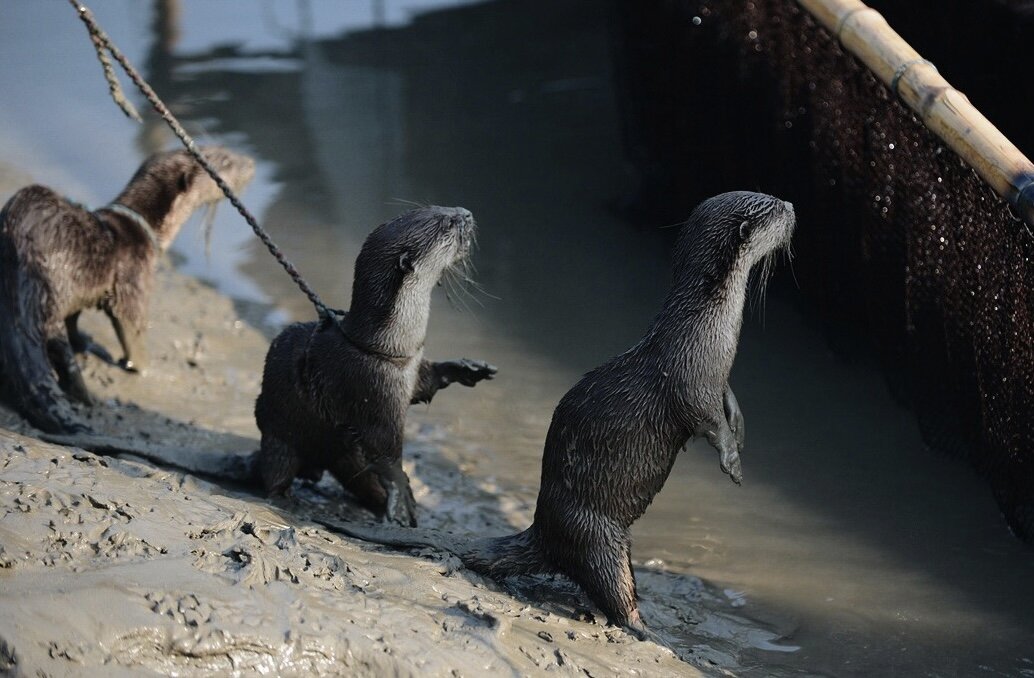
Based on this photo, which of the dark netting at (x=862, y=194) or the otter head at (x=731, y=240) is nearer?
the otter head at (x=731, y=240)

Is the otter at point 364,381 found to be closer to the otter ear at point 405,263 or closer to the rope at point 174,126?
the otter ear at point 405,263

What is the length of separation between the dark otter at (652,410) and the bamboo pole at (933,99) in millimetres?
733

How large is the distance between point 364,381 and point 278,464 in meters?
0.47

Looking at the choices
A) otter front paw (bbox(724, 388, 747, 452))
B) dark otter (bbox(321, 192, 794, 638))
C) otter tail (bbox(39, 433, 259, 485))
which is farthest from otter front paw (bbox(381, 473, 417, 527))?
otter front paw (bbox(724, 388, 747, 452))

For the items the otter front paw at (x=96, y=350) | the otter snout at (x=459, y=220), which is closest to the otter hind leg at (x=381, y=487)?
the otter snout at (x=459, y=220)

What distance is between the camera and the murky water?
12.7 ft

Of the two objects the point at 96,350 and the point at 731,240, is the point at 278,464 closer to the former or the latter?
the point at 731,240

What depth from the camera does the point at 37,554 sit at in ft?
8.52

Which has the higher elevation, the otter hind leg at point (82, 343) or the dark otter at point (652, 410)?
the dark otter at point (652, 410)

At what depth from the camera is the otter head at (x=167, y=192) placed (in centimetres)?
527

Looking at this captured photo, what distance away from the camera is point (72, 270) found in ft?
15.5

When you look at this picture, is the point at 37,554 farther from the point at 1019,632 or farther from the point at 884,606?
the point at 1019,632

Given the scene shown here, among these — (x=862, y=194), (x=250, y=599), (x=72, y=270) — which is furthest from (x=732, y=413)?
(x=72, y=270)

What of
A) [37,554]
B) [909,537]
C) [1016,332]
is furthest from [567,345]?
[37,554]
